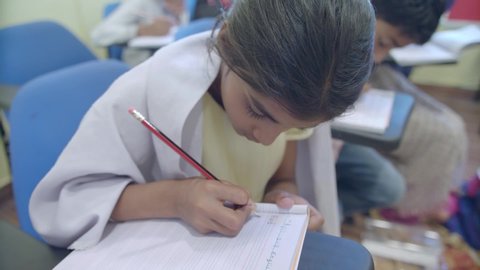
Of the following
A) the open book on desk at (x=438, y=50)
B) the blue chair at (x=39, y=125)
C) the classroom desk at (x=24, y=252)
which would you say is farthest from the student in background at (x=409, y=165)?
the classroom desk at (x=24, y=252)

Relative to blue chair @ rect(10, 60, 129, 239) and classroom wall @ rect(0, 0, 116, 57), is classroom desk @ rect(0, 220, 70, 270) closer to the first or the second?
blue chair @ rect(10, 60, 129, 239)

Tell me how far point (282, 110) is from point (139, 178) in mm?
264

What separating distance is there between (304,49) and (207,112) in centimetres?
27

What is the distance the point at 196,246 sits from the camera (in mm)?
494

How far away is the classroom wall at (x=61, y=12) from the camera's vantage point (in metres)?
1.83

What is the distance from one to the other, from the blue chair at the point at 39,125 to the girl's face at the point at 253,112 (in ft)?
1.15

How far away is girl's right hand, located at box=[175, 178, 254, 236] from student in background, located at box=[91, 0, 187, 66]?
1476mm

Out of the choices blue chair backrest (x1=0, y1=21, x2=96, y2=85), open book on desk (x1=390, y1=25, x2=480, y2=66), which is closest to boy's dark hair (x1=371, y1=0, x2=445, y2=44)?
open book on desk (x1=390, y1=25, x2=480, y2=66)

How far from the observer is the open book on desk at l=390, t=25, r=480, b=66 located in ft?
4.96

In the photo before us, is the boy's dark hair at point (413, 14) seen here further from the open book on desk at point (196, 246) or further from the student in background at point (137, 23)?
the student in background at point (137, 23)

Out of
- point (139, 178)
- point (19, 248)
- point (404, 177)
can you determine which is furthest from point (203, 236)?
point (404, 177)

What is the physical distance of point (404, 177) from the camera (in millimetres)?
1521

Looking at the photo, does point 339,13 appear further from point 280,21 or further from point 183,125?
point 183,125

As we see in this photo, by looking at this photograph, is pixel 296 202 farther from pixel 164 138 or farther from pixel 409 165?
pixel 409 165
